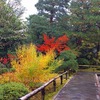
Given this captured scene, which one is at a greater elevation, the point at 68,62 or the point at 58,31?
the point at 58,31

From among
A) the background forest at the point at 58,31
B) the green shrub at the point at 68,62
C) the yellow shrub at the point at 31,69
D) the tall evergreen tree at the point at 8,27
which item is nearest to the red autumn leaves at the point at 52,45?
the background forest at the point at 58,31

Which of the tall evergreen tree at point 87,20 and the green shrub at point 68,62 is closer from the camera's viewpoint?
the green shrub at point 68,62

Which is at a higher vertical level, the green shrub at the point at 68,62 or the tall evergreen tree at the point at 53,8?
the tall evergreen tree at the point at 53,8

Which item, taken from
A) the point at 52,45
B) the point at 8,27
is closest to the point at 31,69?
the point at 8,27

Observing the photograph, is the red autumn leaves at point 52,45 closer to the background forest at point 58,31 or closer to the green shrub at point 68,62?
the background forest at point 58,31

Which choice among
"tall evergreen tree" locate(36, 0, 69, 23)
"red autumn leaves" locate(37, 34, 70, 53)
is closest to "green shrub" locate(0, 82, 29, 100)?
"red autumn leaves" locate(37, 34, 70, 53)

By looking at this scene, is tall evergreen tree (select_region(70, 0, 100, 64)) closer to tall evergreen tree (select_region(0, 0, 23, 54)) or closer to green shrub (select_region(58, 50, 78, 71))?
tall evergreen tree (select_region(0, 0, 23, 54))

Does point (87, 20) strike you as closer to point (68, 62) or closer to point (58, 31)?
point (58, 31)

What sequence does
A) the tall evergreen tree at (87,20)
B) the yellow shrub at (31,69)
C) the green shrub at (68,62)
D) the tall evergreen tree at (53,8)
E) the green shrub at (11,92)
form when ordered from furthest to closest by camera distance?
the tall evergreen tree at (53,8) < the tall evergreen tree at (87,20) < the green shrub at (68,62) < the yellow shrub at (31,69) < the green shrub at (11,92)

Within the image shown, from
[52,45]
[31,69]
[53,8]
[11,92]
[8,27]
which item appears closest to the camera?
[11,92]

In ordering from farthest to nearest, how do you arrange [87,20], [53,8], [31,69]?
[53,8]
[87,20]
[31,69]

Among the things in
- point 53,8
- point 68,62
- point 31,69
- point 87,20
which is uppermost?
point 53,8

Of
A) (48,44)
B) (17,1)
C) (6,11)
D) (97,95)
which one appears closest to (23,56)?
(97,95)

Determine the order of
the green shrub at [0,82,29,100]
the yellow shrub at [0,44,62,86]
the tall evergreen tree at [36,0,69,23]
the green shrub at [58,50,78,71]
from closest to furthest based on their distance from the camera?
the green shrub at [0,82,29,100] → the yellow shrub at [0,44,62,86] → the green shrub at [58,50,78,71] → the tall evergreen tree at [36,0,69,23]
